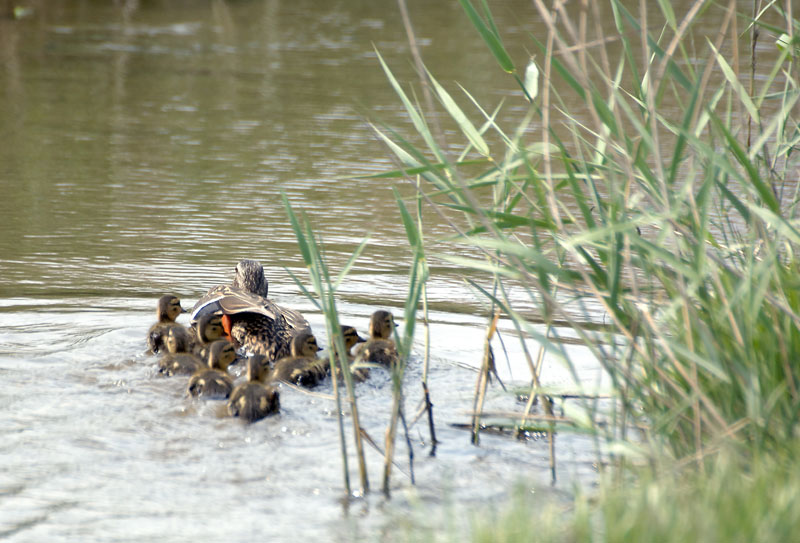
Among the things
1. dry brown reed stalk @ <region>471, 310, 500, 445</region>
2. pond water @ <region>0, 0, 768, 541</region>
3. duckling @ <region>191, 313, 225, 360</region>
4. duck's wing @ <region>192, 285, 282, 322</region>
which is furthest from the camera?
duckling @ <region>191, 313, 225, 360</region>

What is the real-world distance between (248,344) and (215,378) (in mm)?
913

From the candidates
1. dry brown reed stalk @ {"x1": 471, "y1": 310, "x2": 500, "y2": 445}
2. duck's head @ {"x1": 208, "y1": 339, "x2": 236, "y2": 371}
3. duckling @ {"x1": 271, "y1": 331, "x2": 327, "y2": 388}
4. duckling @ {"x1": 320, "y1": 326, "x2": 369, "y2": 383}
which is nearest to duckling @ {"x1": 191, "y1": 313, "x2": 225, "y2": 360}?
duck's head @ {"x1": 208, "y1": 339, "x2": 236, "y2": 371}

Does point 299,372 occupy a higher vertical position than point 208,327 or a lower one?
lower

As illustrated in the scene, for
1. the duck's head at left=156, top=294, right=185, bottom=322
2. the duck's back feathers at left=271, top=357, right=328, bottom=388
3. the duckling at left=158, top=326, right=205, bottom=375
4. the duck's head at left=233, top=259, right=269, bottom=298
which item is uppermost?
the duck's head at left=233, top=259, right=269, bottom=298

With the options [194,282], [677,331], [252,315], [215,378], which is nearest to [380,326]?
[252,315]

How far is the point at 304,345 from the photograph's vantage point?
4.63 metres

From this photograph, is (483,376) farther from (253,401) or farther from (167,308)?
(167,308)

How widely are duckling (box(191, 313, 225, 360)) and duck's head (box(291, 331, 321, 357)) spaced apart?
1.66 ft

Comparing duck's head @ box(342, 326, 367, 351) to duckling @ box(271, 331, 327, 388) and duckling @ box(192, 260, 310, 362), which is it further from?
duckling @ box(192, 260, 310, 362)

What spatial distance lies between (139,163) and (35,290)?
315 cm

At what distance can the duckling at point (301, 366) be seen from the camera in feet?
14.9

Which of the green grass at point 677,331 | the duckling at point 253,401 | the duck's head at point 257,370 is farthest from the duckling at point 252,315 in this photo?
the green grass at point 677,331

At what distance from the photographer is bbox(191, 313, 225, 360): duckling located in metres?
4.97

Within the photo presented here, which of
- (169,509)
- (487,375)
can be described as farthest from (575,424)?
(169,509)
